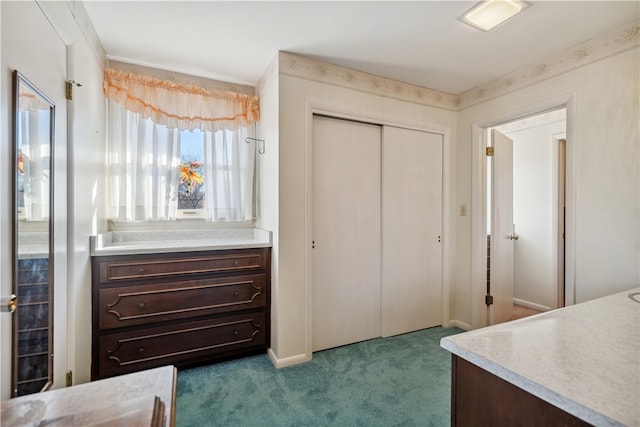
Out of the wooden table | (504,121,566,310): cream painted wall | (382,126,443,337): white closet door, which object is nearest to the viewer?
the wooden table

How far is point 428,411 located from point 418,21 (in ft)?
7.90

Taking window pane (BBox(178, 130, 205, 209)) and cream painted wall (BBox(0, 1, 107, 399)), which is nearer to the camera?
cream painted wall (BBox(0, 1, 107, 399))

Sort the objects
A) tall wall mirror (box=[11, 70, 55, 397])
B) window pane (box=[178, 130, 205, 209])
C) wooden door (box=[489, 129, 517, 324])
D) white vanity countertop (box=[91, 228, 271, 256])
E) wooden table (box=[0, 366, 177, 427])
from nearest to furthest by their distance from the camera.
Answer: wooden table (box=[0, 366, 177, 427])
tall wall mirror (box=[11, 70, 55, 397])
white vanity countertop (box=[91, 228, 271, 256])
window pane (box=[178, 130, 205, 209])
wooden door (box=[489, 129, 517, 324])

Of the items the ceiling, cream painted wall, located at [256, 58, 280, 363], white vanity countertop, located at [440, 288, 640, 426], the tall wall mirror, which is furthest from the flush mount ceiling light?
the tall wall mirror

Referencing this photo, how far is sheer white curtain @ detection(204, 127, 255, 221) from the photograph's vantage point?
A: 2586 mm

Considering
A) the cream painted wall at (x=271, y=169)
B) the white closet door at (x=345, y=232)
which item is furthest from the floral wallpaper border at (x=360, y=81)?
Answer: the white closet door at (x=345, y=232)

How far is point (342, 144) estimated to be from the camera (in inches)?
98.3

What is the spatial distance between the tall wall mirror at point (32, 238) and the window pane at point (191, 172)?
1.19 metres

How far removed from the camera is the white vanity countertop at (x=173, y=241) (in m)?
1.97

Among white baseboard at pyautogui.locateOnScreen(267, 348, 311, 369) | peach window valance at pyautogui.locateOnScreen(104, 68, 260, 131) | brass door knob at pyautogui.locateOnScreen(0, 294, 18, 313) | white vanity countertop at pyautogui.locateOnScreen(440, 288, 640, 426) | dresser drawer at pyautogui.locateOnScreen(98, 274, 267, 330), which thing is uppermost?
peach window valance at pyautogui.locateOnScreen(104, 68, 260, 131)

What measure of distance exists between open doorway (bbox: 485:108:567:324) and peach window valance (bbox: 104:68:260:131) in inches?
95.8

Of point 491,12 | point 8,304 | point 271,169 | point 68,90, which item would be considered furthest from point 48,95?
point 491,12

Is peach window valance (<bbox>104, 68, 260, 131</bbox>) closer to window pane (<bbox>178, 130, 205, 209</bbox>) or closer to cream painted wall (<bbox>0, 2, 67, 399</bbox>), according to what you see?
window pane (<bbox>178, 130, 205, 209</bbox>)

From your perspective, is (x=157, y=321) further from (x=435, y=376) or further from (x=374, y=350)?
(x=435, y=376)
